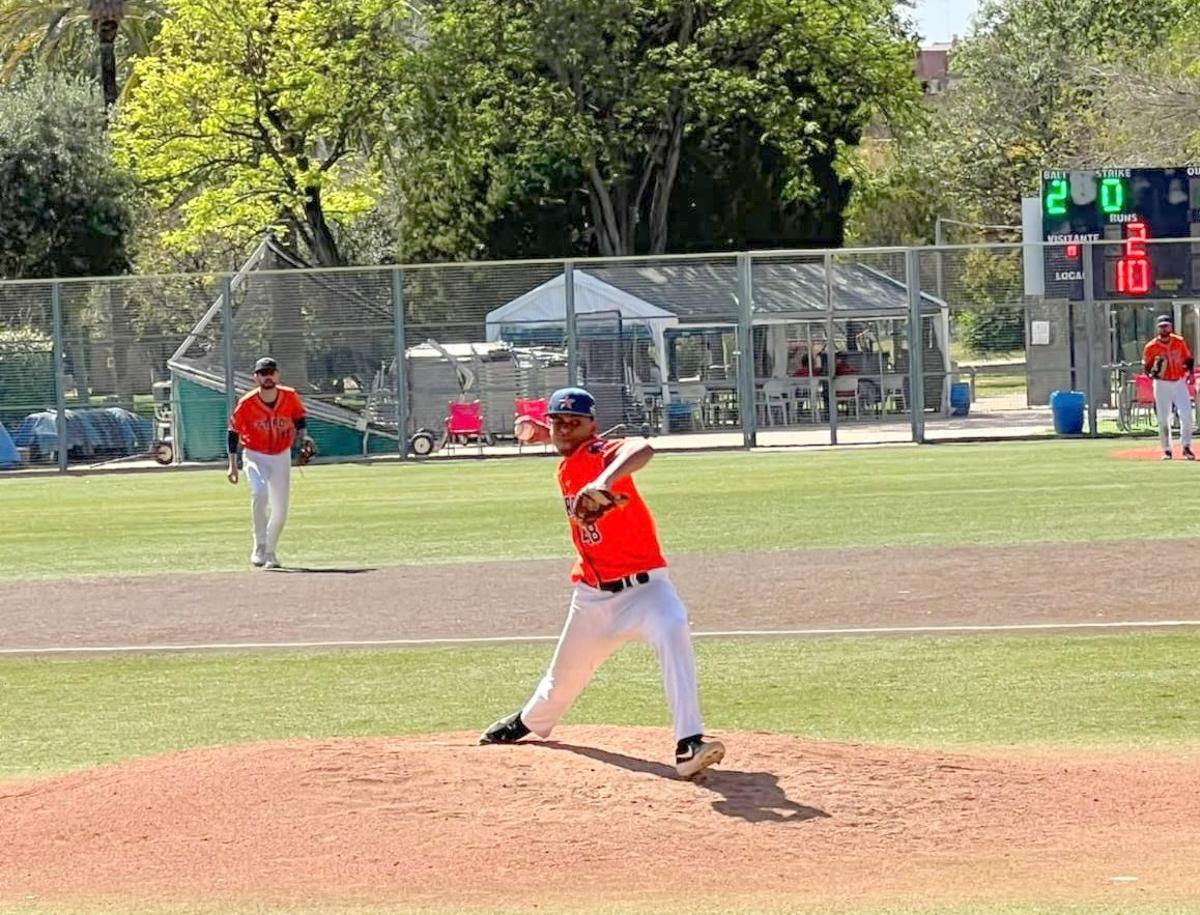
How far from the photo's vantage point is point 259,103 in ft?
180

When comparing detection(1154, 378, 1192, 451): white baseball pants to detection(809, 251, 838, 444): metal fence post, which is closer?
detection(1154, 378, 1192, 451): white baseball pants

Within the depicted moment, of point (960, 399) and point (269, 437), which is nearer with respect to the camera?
point (269, 437)

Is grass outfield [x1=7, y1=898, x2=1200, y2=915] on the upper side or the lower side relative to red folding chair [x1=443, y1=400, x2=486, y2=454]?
lower

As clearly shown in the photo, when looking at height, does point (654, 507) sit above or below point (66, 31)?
below

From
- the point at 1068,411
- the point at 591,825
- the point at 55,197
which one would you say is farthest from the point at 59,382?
the point at 591,825

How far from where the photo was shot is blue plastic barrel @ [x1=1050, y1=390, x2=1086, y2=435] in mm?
35219

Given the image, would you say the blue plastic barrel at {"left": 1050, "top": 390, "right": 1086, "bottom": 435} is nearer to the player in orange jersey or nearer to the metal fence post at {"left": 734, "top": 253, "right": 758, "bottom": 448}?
the metal fence post at {"left": 734, "top": 253, "right": 758, "bottom": 448}

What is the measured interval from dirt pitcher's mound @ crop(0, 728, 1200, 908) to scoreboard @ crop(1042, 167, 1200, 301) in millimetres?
26225

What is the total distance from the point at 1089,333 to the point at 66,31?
38855mm

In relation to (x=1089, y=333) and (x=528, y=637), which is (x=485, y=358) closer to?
(x=1089, y=333)

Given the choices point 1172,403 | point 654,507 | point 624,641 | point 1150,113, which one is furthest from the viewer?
point 1150,113

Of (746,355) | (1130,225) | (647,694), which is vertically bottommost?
(647,694)

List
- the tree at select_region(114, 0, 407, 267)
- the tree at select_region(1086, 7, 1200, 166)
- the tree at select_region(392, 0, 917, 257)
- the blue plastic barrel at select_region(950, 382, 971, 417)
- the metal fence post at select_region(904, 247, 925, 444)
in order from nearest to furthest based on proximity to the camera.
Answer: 1. the metal fence post at select_region(904, 247, 925, 444)
2. the blue plastic barrel at select_region(950, 382, 971, 417)
3. the tree at select_region(392, 0, 917, 257)
4. the tree at select_region(1086, 7, 1200, 166)
5. the tree at select_region(114, 0, 407, 267)

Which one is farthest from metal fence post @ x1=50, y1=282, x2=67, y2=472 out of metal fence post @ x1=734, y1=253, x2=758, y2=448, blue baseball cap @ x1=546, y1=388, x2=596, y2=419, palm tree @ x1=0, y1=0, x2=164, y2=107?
blue baseball cap @ x1=546, y1=388, x2=596, y2=419
